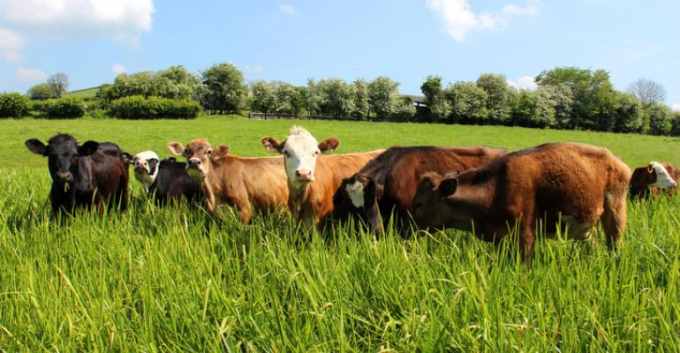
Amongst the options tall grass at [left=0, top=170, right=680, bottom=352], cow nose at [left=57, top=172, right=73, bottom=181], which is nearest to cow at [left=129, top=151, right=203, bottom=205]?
cow nose at [left=57, top=172, right=73, bottom=181]

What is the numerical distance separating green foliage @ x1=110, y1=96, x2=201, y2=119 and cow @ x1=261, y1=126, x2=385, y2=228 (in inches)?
1970

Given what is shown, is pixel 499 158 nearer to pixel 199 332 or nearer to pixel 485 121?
pixel 199 332

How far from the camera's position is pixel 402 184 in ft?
20.1

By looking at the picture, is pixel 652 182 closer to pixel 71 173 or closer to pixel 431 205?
pixel 431 205

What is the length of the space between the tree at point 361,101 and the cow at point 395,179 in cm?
6287

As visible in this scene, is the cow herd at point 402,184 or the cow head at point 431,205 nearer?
the cow herd at point 402,184

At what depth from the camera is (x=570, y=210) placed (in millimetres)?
4895

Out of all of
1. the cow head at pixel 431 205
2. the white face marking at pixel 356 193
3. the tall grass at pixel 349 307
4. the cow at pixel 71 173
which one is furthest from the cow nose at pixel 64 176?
the cow head at pixel 431 205

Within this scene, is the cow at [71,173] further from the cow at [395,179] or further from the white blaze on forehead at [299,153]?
the cow at [395,179]

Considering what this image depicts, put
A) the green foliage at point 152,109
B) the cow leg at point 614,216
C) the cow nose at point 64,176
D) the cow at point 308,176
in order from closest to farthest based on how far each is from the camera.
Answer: the cow leg at point 614,216 < the cow at point 308,176 < the cow nose at point 64,176 < the green foliage at point 152,109

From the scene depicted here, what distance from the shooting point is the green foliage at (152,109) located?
5275 cm

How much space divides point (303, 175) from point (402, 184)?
1.42 meters

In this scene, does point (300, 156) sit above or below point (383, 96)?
below

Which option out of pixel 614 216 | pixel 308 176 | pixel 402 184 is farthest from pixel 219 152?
pixel 614 216
